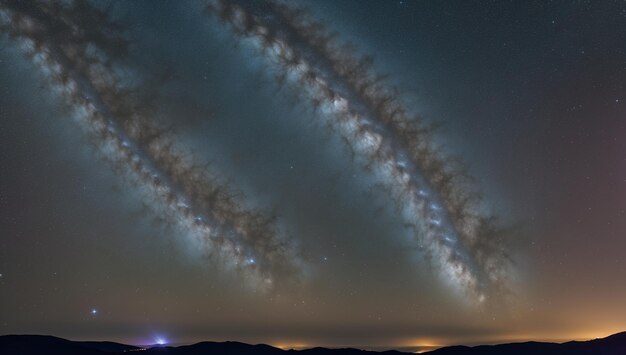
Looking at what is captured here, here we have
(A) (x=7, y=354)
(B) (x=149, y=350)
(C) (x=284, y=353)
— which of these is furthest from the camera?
(C) (x=284, y=353)

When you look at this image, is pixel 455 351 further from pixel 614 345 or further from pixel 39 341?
pixel 39 341

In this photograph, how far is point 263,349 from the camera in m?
47.4

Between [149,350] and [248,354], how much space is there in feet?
26.3

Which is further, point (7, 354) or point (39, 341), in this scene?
point (39, 341)

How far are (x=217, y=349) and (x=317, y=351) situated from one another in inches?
321

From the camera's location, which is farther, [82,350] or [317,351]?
[317,351]

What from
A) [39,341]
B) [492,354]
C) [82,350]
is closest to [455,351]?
[492,354]

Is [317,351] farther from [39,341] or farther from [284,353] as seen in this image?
[39,341]

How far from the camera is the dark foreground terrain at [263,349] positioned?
132 feet

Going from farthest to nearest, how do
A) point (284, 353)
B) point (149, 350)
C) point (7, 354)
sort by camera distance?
point (284, 353)
point (149, 350)
point (7, 354)

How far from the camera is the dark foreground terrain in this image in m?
40.3

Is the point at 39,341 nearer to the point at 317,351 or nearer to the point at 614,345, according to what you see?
the point at 317,351

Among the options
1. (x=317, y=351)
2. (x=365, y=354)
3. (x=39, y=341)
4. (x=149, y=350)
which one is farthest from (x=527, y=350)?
(x=39, y=341)

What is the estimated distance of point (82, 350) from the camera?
41406 mm
